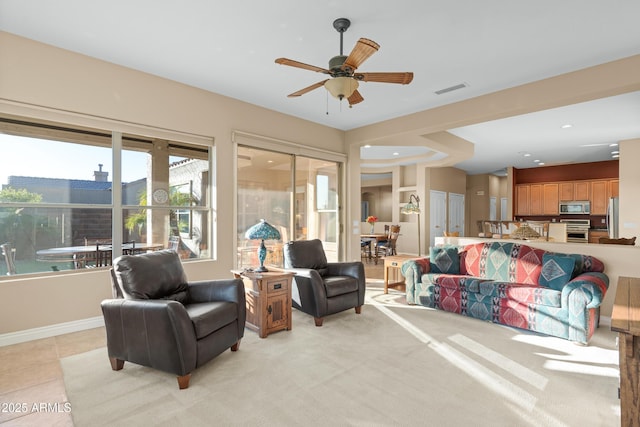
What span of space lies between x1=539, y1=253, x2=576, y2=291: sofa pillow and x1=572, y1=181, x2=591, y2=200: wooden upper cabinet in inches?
280

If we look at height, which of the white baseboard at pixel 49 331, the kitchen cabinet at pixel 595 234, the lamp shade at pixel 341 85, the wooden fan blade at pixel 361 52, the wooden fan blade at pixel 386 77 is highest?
the wooden fan blade at pixel 361 52

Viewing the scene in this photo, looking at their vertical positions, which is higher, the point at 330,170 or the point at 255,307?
the point at 330,170

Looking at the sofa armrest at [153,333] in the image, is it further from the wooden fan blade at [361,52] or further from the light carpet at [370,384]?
the wooden fan blade at [361,52]

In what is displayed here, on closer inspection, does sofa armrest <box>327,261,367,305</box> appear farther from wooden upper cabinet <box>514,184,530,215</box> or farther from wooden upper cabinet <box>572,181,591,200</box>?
wooden upper cabinet <box>572,181,591,200</box>

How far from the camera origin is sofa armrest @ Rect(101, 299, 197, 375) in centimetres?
231

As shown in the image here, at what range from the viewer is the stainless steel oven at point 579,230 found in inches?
356

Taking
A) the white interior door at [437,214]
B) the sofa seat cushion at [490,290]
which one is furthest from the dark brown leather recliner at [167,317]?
the white interior door at [437,214]

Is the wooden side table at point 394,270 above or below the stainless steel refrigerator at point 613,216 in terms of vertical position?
below

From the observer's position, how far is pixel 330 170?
6316 mm

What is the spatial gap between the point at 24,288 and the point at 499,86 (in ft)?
18.9

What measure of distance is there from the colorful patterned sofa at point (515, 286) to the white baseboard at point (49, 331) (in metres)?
3.84

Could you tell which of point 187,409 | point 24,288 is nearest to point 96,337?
point 24,288

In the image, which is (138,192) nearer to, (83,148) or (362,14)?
(83,148)

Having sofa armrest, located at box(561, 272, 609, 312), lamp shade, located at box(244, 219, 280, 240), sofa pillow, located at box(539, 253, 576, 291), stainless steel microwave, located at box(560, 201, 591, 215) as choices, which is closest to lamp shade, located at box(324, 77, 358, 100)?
lamp shade, located at box(244, 219, 280, 240)
